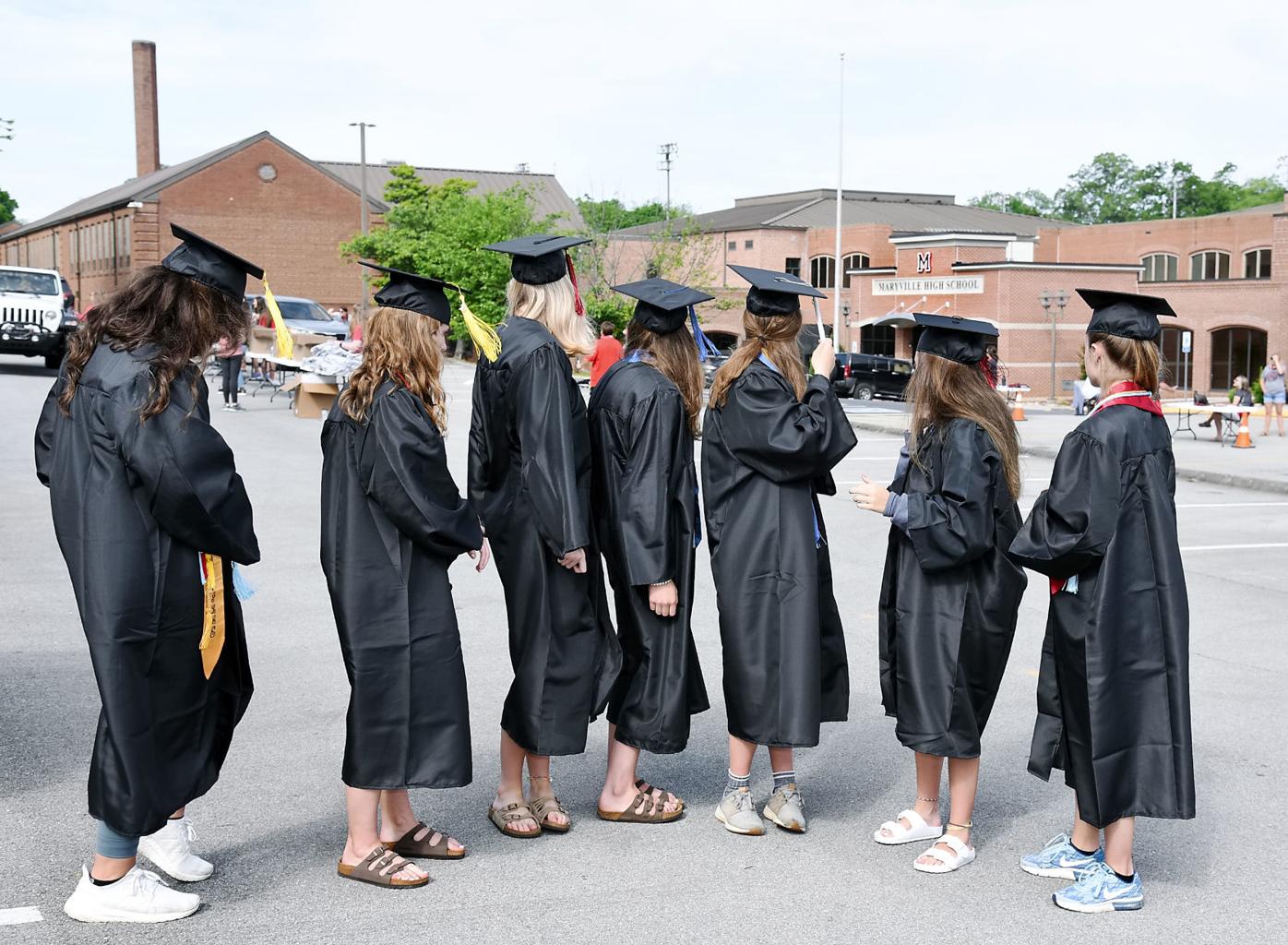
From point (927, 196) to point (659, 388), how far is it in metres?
85.3

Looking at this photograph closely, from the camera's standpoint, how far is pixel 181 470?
12.6 feet

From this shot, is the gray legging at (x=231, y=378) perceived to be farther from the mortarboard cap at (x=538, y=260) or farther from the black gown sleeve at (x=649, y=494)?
the black gown sleeve at (x=649, y=494)

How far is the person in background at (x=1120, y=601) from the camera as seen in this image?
4.11 metres

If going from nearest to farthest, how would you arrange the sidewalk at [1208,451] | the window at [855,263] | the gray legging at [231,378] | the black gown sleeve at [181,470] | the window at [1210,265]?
the black gown sleeve at [181,470] → the sidewalk at [1208,451] → the gray legging at [231,378] → the window at [1210,265] → the window at [855,263]

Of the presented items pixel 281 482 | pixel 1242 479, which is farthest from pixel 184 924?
pixel 1242 479

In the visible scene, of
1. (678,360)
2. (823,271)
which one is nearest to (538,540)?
(678,360)

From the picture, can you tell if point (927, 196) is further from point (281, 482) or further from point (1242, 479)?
point (281, 482)

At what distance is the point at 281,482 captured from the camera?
1443cm

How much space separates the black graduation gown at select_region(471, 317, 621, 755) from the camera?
4.61 metres

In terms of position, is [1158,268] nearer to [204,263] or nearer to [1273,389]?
[1273,389]

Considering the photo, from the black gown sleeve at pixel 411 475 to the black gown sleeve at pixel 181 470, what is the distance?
45 centimetres

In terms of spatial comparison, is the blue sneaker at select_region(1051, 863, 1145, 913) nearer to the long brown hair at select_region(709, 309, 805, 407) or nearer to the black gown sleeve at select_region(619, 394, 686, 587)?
the black gown sleeve at select_region(619, 394, 686, 587)

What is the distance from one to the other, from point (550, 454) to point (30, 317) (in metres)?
25.1

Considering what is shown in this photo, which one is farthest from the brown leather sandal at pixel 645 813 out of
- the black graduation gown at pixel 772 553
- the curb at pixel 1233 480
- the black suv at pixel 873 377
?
the black suv at pixel 873 377
